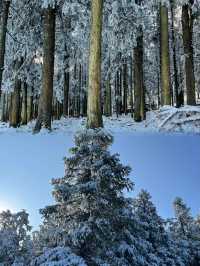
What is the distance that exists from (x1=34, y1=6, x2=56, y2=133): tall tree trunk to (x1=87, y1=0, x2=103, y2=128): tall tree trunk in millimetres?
2299

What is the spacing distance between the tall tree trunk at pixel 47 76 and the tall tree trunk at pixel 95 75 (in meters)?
2.30

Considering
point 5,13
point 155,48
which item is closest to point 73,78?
point 155,48

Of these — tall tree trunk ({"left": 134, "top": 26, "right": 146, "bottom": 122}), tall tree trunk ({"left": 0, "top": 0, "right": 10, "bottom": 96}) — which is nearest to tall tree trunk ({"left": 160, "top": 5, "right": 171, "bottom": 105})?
tall tree trunk ({"left": 134, "top": 26, "right": 146, "bottom": 122})

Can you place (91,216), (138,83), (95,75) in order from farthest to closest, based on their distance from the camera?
(138,83), (91,216), (95,75)

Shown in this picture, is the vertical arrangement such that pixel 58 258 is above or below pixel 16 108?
below

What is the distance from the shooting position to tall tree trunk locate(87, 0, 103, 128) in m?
12.6

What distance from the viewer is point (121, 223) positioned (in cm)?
1809

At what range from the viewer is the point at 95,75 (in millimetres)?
12898

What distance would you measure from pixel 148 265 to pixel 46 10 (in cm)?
1140

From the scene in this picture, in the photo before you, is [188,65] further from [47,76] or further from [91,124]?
[91,124]

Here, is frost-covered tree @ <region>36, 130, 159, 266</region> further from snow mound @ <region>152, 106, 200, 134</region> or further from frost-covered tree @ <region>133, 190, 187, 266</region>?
snow mound @ <region>152, 106, 200, 134</region>

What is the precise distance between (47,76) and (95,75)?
11.7ft

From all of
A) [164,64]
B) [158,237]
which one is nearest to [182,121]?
[164,64]

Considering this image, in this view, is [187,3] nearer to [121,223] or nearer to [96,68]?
[96,68]
